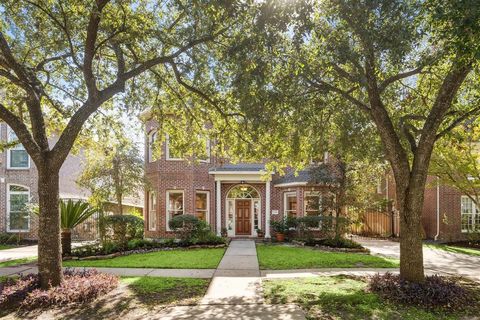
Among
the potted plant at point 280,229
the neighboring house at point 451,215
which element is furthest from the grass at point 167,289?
the neighboring house at point 451,215

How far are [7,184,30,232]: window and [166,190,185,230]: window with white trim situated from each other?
7.34m

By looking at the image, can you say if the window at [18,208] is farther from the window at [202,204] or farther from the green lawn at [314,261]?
the green lawn at [314,261]

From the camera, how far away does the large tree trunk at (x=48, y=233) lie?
769cm

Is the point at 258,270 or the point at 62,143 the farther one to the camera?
the point at 258,270

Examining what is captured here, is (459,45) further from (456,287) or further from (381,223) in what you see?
(381,223)

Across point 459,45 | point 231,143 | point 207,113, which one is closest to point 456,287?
point 459,45

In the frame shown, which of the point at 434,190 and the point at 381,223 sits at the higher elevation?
the point at 434,190

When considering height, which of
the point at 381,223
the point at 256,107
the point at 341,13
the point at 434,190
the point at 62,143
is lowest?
the point at 381,223

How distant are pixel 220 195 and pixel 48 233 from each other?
12.8 meters

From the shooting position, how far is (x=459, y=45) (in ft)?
17.8

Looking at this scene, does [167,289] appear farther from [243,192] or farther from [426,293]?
[243,192]

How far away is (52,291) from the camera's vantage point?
7.30 m

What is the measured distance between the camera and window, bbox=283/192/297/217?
66.9ft

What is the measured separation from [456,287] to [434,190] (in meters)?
15.1
